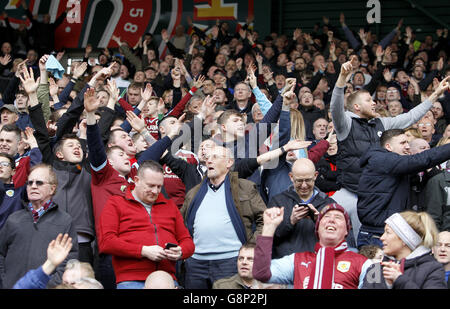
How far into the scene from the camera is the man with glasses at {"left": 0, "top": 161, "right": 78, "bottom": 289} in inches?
200

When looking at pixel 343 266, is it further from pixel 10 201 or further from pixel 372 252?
pixel 10 201

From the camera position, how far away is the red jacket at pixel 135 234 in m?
5.08

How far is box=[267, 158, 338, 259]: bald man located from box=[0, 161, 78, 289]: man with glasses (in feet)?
5.13

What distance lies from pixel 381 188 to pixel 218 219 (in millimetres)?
1369

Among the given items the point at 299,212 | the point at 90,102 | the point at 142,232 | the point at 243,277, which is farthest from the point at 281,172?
the point at 90,102

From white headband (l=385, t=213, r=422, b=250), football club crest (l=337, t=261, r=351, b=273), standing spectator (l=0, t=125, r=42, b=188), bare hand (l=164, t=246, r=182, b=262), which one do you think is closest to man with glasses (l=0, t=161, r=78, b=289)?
bare hand (l=164, t=246, r=182, b=262)

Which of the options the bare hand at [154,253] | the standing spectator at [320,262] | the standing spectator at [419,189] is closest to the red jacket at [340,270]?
the standing spectator at [320,262]

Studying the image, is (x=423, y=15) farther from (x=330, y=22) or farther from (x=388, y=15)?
(x=330, y=22)

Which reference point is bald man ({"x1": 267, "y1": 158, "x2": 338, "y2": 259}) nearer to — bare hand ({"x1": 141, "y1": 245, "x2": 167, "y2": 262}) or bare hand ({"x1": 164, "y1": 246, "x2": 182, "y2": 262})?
bare hand ({"x1": 164, "y1": 246, "x2": 182, "y2": 262})

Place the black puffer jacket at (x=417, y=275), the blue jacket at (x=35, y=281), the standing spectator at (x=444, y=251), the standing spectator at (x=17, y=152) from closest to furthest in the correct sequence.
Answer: the black puffer jacket at (x=417, y=275) < the blue jacket at (x=35, y=281) < the standing spectator at (x=444, y=251) < the standing spectator at (x=17, y=152)

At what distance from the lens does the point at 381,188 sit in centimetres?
581

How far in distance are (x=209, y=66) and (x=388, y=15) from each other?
4553 mm

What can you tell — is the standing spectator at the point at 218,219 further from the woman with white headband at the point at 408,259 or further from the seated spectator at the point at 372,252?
the woman with white headband at the point at 408,259
